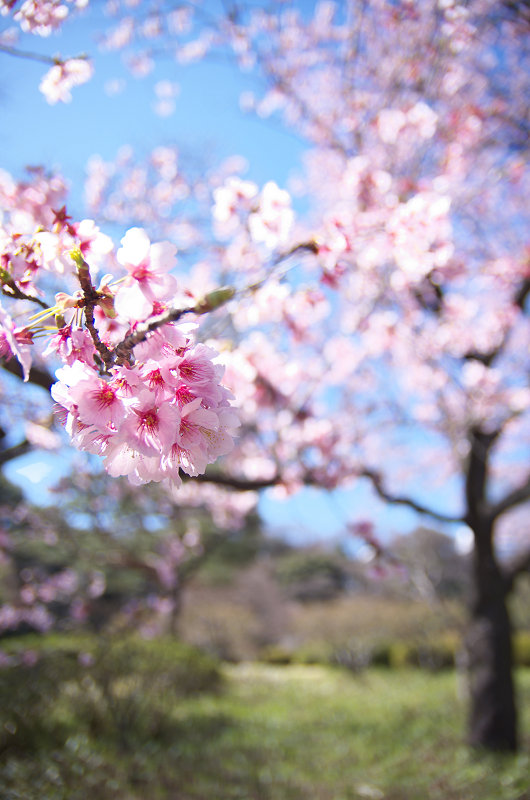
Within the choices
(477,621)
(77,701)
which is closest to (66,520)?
(77,701)

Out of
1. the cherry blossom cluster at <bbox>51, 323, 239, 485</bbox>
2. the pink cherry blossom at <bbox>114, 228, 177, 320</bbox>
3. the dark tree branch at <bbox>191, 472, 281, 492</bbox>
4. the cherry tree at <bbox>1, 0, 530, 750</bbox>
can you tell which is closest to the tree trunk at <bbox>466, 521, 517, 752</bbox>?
the cherry tree at <bbox>1, 0, 530, 750</bbox>

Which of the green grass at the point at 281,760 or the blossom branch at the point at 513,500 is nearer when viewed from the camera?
the green grass at the point at 281,760

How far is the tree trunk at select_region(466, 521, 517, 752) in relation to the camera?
13.7ft

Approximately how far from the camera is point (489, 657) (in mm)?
4344

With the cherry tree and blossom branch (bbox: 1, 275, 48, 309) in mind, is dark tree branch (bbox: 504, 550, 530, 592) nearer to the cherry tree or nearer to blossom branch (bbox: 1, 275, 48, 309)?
the cherry tree

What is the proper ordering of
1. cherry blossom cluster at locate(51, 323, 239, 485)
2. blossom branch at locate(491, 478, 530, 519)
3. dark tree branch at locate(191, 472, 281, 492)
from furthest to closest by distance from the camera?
blossom branch at locate(491, 478, 530, 519) → dark tree branch at locate(191, 472, 281, 492) → cherry blossom cluster at locate(51, 323, 239, 485)

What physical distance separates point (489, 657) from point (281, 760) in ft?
6.88

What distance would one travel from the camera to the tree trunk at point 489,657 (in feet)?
13.7

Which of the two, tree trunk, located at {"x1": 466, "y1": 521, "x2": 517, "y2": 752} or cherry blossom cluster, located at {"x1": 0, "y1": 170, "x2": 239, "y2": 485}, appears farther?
tree trunk, located at {"x1": 466, "y1": 521, "x2": 517, "y2": 752}

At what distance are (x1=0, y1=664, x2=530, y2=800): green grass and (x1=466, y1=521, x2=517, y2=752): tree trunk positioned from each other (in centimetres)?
22

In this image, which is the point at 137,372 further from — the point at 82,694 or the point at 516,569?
the point at 82,694

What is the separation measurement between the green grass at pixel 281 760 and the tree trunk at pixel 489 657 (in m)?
0.22

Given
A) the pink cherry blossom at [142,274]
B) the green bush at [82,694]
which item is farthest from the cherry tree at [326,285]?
the green bush at [82,694]

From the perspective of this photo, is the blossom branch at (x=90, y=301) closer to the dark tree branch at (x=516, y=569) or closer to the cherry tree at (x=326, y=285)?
the cherry tree at (x=326, y=285)
